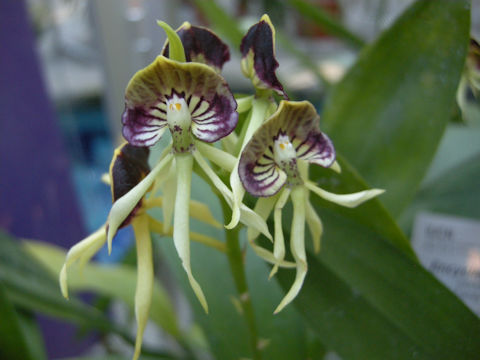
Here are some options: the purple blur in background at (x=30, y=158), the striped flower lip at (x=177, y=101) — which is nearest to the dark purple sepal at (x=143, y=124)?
the striped flower lip at (x=177, y=101)


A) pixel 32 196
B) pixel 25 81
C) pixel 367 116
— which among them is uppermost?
pixel 367 116

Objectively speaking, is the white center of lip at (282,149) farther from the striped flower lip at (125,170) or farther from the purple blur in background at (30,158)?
the purple blur in background at (30,158)

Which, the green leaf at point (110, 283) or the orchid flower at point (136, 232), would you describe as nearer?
the orchid flower at point (136, 232)

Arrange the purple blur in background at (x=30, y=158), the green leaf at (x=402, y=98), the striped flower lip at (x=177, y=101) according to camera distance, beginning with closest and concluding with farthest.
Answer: the striped flower lip at (x=177, y=101) → the green leaf at (x=402, y=98) → the purple blur in background at (x=30, y=158)

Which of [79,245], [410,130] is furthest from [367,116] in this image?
[79,245]

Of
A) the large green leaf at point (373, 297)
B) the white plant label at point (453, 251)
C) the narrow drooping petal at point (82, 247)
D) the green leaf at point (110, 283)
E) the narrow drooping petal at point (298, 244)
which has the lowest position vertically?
the green leaf at point (110, 283)

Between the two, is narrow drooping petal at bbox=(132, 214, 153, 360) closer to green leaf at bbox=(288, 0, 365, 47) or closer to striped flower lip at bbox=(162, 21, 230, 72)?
striped flower lip at bbox=(162, 21, 230, 72)

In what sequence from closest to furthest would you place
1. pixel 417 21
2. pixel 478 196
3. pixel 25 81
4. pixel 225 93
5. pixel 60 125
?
1. pixel 225 93
2. pixel 417 21
3. pixel 478 196
4. pixel 25 81
5. pixel 60 125

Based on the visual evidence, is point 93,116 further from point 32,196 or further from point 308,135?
point 308,135
